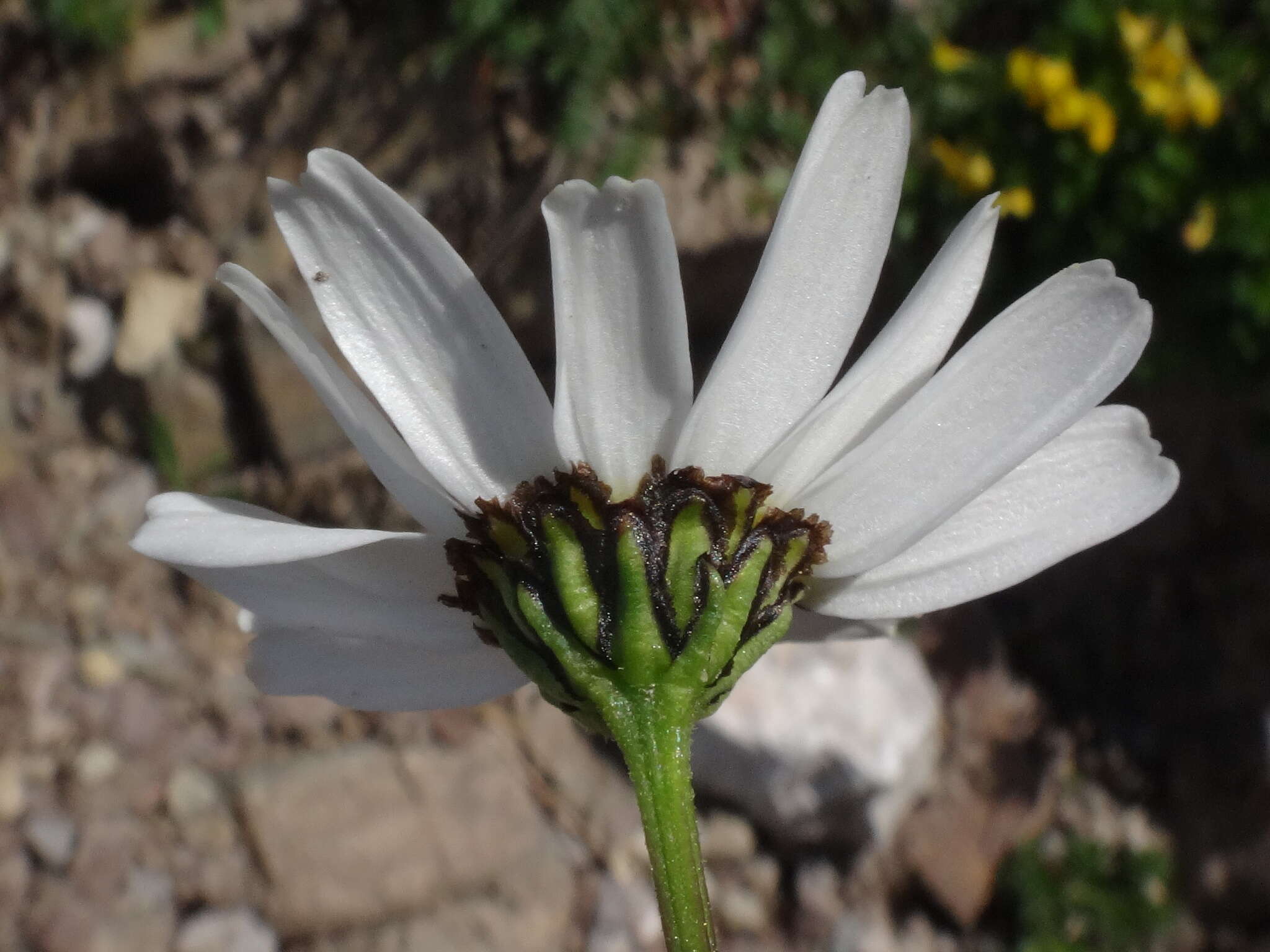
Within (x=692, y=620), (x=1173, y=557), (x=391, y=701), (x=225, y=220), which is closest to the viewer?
(x=692, y=620)

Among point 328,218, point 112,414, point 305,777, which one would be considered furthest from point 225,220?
point 328,218

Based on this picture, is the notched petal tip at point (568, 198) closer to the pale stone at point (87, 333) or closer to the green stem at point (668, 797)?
the green stem at point (668, 797)

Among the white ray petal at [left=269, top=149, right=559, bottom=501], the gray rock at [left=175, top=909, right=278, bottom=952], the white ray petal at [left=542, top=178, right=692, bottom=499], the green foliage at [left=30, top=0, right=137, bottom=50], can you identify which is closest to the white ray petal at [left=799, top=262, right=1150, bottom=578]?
the white ray petal at [left=542, top=178, right=692, bottom=499]

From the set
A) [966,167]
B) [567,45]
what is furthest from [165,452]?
[966,167]

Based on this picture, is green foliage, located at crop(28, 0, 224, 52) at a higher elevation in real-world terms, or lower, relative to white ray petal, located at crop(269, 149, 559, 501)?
higher

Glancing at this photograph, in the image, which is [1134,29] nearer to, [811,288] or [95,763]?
[811,288]

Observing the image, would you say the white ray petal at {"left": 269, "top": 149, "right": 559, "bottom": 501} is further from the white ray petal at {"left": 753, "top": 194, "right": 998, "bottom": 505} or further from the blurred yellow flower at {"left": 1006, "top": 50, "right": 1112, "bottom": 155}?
the blurred yellow flower at {"left": 1006, "top": 50, "right": 1112, "bottom": 155}

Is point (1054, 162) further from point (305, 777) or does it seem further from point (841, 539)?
point (305, 777)

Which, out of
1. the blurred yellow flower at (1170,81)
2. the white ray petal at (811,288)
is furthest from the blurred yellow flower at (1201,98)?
the white ray petal at (811,288)
